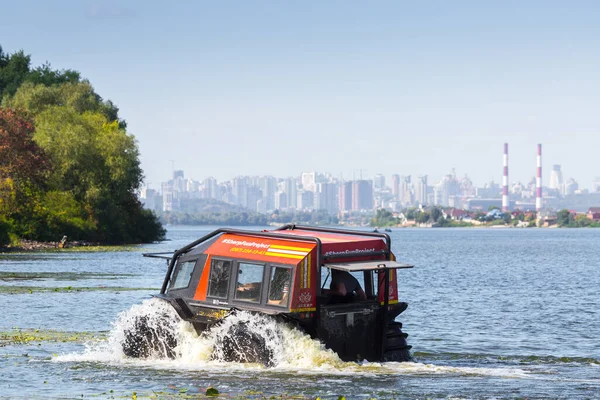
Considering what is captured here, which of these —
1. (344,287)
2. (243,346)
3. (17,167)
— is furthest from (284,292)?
(17,167)

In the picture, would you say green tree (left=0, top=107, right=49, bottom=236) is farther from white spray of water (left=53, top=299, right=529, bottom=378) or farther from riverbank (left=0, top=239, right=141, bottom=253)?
white spray of water (left=53, top=299, right=529, bottom=378)

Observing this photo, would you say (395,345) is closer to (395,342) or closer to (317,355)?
(395,342)

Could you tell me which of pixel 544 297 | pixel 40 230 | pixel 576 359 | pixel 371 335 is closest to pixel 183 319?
pixel 371 335

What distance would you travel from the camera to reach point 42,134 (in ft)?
306

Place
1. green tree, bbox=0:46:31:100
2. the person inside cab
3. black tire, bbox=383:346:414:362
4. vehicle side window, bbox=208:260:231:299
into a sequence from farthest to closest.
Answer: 1. green tree, bbox=0:46:31:100
2. black tire, bbox=383:346:414:362
3. the person inside cab
4. vehicle side window, bbox=208:260:231:299

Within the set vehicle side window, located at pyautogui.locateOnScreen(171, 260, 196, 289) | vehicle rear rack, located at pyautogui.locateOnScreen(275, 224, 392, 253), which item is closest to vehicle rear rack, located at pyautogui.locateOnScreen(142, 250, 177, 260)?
vehicle side window, located at pyautogui.locateOnScreen(171, 260, 196, 289)

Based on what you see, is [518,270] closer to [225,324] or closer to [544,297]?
[544,297]

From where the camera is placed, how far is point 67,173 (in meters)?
95.8

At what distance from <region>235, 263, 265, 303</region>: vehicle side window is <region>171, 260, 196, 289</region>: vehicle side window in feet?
4.43

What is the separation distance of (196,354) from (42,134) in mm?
73078

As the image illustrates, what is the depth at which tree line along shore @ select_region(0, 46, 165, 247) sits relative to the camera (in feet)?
270

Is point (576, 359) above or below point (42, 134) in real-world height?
below

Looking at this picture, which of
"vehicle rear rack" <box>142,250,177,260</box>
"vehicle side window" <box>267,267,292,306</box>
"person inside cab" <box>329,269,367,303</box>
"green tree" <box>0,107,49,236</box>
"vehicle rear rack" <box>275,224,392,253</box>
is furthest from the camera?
"green tree" <box>0,107,49,236</box>

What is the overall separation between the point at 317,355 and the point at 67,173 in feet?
250
